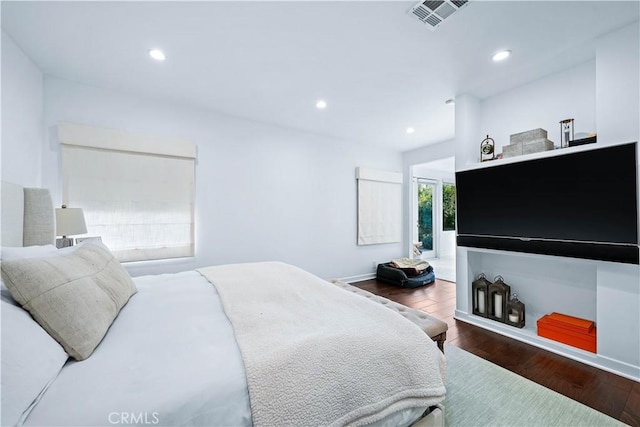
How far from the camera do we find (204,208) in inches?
134

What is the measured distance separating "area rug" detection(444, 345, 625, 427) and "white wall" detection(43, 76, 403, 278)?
8.97ft

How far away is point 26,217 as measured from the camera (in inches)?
77.0

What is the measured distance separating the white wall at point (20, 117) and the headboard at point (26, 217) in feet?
0.74

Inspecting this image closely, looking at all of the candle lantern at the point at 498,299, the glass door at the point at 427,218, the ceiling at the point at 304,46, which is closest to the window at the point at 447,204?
the glass door at the point at 427,218

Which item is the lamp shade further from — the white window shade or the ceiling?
the white window shade

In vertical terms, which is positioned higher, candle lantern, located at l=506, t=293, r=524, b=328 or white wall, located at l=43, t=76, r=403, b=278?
white wall, located at l=43, t=76, r=403, b=278

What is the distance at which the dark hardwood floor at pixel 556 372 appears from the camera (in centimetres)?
169

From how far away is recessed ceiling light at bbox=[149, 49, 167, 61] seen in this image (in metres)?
2.22

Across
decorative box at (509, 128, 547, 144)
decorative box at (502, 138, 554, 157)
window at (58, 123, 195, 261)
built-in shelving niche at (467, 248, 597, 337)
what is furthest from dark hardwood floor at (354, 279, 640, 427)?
window at (58, 123, 195, 261)

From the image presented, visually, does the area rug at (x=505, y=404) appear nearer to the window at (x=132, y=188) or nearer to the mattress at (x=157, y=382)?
the mattress at (x=157, y=382)

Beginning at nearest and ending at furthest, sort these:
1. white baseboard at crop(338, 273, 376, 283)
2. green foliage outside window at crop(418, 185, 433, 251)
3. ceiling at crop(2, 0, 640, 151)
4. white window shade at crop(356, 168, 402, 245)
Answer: ceiling at crop(2, 0, 640, 151) < white baseboard at crop(338, 273, 376, 283) < white window shade at crop(356, 168, 402, 245) < green foliage outside window at crop(418, 185, 433, 251)

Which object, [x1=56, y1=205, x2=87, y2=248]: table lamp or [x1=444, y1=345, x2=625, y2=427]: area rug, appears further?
[x1=56, y1=205, x2=87, y2=248]: table lamp

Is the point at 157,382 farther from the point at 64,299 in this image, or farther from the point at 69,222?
the point at 69,222

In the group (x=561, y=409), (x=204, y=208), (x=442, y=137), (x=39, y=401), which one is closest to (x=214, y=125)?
(x=204, y=208)
